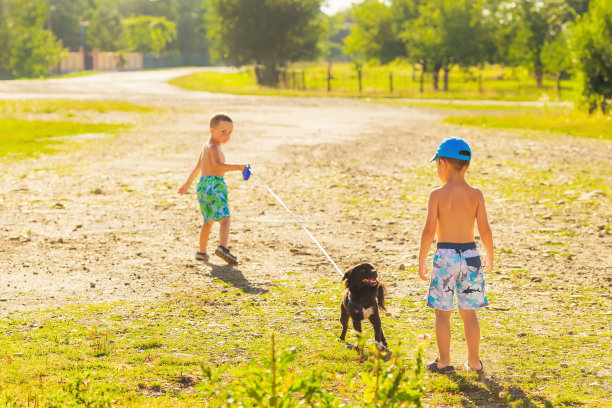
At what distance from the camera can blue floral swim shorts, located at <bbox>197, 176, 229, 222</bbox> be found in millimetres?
8945

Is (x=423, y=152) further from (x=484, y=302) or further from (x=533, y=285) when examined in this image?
(x=484, y=302)

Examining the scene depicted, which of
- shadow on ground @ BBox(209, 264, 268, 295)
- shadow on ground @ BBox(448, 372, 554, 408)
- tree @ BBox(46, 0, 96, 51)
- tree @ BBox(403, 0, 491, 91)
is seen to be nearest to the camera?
shadow on ground @ BBox(448, 372, 554, 408)

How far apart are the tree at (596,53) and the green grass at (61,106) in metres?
17.4

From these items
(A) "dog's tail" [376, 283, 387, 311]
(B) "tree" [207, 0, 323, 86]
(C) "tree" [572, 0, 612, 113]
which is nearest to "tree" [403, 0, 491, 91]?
(B) "tree" [207, 0, 323, 86]

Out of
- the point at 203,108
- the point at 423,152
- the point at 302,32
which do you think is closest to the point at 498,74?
the point at 302,32

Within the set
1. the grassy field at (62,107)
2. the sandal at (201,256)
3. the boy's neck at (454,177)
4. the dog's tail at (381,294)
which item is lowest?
the sandal at (201,256)

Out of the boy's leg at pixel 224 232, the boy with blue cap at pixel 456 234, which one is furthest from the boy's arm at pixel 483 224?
the boy's leg at pixel 224 232

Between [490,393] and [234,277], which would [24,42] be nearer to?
[234,277]

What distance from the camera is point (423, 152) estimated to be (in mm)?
20031

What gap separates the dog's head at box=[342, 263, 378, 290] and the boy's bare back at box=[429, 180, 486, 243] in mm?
595

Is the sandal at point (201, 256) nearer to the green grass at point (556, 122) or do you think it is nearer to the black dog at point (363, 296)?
the black dog at point (363, 296)

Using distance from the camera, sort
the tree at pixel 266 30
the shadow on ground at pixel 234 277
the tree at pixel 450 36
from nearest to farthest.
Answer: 1. the shadow on ground at pixel 234 277
2. the tree at pixel 450 36
3. the tree at pixel 266 30

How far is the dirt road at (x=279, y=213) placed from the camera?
844 centimetres

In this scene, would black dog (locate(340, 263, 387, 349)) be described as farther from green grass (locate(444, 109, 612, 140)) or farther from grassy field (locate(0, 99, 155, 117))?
grassy field (locate(0, 99, 155, 117))
